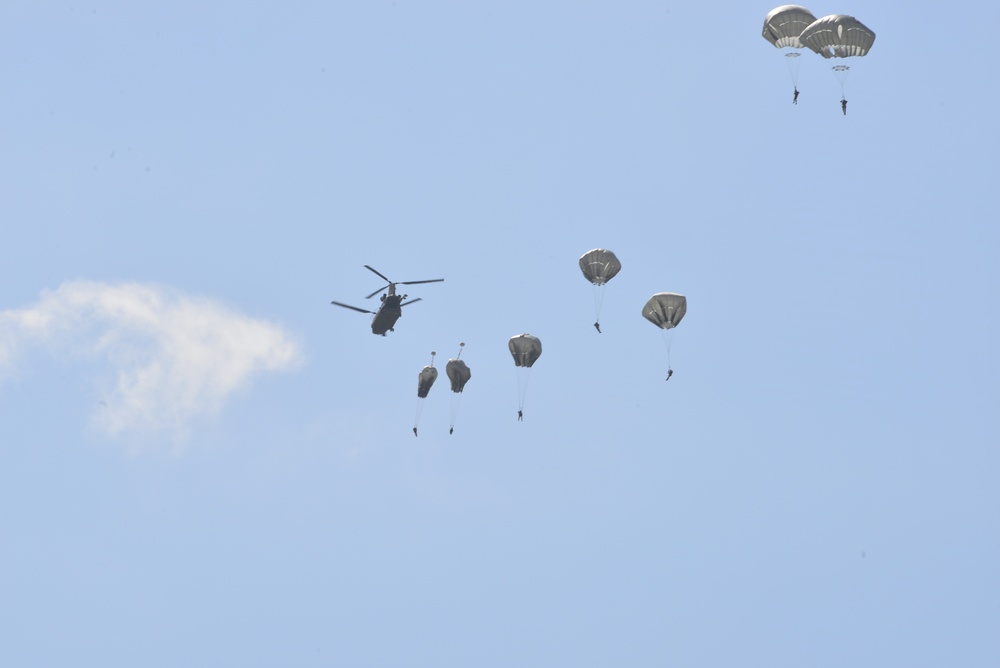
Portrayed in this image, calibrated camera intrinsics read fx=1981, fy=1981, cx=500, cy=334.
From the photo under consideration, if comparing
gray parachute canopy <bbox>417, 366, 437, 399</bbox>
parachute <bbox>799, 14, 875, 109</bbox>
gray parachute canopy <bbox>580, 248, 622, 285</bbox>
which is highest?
parachute <bbox>799, 14, 875, 109</bbox>

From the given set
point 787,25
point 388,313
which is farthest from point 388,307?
point 787,25

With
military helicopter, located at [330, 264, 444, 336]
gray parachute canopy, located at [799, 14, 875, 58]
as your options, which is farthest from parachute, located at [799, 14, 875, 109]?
military helicopter, located at [330, 264, 444, 336]

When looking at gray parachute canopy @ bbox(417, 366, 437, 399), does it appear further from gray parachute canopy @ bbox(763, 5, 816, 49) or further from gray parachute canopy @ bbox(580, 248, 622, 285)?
gray parachute canopy @ bbox(763, 5, 816, 49)

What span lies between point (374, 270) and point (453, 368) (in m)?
7.05

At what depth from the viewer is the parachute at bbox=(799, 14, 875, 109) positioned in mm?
103500

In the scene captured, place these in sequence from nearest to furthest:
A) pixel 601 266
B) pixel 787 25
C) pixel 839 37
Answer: pixel 839 37
pixel 787 25
pixel 601 266

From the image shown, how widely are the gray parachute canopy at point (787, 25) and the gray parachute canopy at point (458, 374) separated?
24.7m

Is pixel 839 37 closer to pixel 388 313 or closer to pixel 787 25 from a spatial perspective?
pixel 787 25

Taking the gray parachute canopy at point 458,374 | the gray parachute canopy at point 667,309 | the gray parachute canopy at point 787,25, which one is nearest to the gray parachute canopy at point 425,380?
the gray parachute canopy at point 458,374

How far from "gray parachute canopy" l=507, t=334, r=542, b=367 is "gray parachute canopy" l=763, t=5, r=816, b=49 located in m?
21.2

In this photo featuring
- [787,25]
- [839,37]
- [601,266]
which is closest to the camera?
[839,37]

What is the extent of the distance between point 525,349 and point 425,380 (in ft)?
19.4

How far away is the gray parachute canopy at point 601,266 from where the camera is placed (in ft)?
363

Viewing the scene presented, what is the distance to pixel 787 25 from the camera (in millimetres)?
107250
